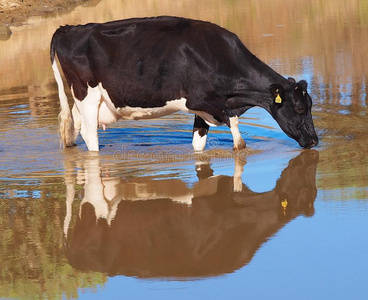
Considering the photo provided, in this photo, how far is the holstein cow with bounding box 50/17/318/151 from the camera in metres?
9.46

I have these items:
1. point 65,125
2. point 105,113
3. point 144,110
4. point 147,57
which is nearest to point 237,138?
point 144,110

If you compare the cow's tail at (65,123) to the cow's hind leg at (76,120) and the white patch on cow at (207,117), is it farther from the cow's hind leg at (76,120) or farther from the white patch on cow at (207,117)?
the white patch on cow at (207,117)

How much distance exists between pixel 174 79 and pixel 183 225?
10.3 feet

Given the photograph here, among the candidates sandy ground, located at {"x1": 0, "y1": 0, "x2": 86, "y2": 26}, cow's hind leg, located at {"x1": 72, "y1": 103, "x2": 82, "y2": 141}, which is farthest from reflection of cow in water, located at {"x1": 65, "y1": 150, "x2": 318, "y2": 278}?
sandy ground, located at {"x1": 0, "y1": 0, "x2": 86, "y2": 26}

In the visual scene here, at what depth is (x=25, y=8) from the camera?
27.8m

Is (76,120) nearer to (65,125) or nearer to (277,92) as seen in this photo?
(65,125)

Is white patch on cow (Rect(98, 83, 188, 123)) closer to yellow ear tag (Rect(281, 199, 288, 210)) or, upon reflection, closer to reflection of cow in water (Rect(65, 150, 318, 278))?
reflection of cow in water (Rect(65, 150, 318, 278))

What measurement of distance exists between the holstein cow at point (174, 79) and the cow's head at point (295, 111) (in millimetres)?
11

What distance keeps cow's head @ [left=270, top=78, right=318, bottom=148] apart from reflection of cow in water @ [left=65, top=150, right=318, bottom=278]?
1.01 meters

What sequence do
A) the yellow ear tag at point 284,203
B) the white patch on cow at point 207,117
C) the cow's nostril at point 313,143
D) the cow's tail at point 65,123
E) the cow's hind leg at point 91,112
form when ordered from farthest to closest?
the cow's tail at point 65,123 < the cow's hind leg at point 91,112 < the white patch on cow at point 207,117 < the cow's nostril at point 313,143 < the yellow ear tag at point 284,203

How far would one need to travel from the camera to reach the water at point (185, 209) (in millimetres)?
5520

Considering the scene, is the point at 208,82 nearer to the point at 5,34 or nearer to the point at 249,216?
the point at 249,216

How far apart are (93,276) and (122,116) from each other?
4534mm

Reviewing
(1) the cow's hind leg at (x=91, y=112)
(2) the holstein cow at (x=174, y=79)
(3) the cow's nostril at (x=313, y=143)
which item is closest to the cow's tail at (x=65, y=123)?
(2) the holstein cow at (x=174, y=79)
